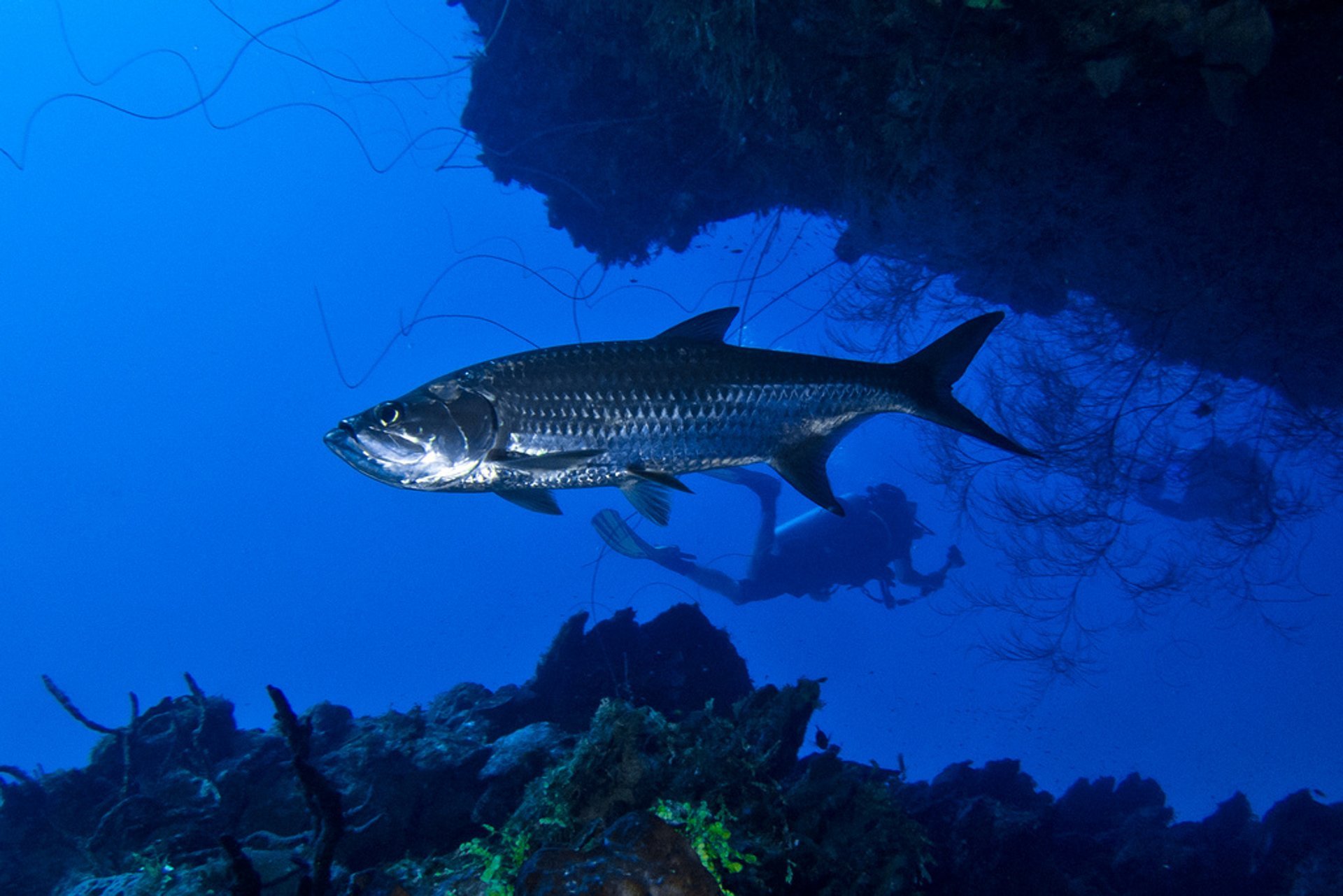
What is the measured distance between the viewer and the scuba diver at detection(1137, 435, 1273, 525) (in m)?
9.95

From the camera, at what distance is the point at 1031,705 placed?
42.7ft

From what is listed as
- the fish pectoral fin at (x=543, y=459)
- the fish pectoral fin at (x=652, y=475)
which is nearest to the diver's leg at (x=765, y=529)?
the fish pectoral fin at (x=652, y=475)

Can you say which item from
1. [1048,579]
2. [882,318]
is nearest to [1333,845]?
[1048,579]

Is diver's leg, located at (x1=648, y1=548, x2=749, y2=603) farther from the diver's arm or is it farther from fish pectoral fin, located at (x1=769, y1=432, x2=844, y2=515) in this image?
fish pectoral fin, located at (x1=769, y1=432, x2=844, y2=515)

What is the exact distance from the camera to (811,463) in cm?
360

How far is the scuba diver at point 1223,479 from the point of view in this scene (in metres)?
9.95

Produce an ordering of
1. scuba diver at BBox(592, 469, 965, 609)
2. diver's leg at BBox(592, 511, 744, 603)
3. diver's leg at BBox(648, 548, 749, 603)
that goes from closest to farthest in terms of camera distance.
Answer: diver's leg at BBox(592, 511, 744, 603), scuba diver at BBox(592, 469, 965, 609), diver's leg at BBox(648, 548, 749, 603)

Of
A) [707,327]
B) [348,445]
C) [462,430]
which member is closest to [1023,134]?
[707,327]

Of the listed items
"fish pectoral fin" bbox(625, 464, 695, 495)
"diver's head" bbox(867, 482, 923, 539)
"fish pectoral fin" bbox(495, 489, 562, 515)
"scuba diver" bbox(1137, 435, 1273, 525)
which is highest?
"diver's head" bbox(867, 482, 923, 539)

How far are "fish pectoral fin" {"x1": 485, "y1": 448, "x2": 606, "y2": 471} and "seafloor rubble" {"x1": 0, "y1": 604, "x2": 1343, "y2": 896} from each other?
198 centimetres

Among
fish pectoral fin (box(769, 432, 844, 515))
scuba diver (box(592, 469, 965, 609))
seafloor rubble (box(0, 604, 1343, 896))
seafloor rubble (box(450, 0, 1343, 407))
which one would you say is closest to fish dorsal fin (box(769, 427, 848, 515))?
fish pectoral fin (box(769, 432, 844, 515))

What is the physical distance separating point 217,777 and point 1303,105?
553 inches

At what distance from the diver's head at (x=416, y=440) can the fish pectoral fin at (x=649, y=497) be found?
920mm

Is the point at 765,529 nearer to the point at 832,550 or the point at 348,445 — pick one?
the point at 832,550
